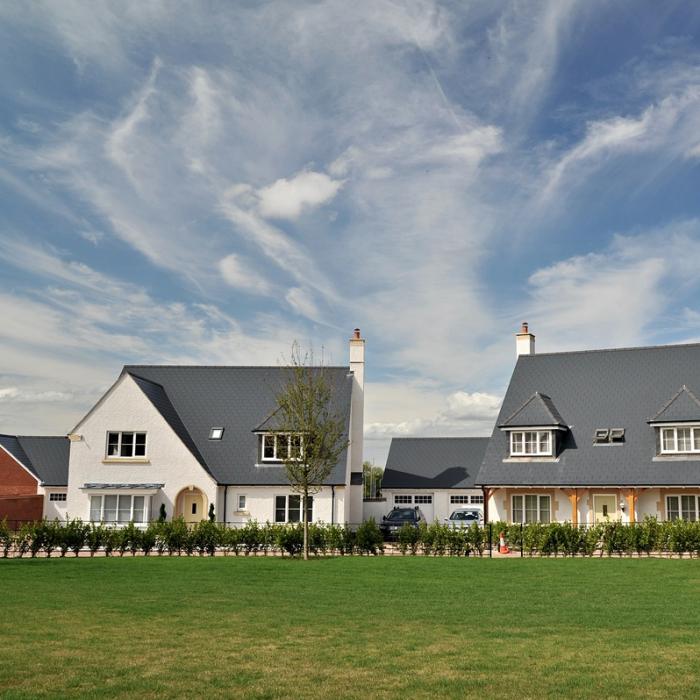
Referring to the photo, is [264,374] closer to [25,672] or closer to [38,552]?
[38,552]

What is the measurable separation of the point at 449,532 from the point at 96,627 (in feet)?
60.0

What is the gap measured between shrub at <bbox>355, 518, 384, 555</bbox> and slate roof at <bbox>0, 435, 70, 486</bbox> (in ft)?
82.4

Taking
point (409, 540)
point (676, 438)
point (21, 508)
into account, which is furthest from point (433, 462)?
point (409, 540)

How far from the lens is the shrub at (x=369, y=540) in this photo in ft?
97.0

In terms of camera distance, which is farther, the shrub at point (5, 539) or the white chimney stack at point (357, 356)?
the white chimney stack at point (357, 356)

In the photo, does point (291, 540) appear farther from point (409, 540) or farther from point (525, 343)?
point (525, 343)

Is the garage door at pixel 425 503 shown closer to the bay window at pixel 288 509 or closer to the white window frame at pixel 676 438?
the bay window at pixel 288 509

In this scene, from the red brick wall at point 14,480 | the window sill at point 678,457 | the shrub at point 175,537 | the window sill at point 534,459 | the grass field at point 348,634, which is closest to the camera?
the grass field at point 348,634

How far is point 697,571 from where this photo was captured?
22.8 m

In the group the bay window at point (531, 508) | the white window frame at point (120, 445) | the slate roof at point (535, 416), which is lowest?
the bay window at point (531, 508)

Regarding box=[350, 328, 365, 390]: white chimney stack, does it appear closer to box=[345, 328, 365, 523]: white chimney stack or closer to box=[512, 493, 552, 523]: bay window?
box=[345, 328, 365, 523]: white chimney stack

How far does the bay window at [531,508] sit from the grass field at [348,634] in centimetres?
1330

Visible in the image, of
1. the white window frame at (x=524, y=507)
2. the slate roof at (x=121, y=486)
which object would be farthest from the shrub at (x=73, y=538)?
the white window frame at (x=524, y=507)

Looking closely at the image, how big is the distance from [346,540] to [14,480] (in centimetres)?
2779
